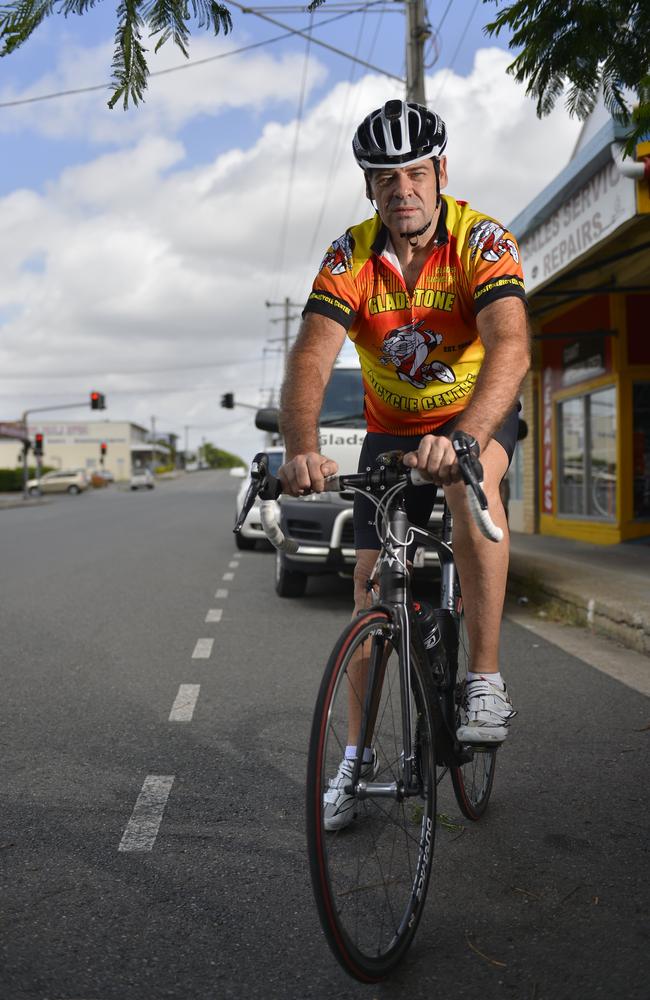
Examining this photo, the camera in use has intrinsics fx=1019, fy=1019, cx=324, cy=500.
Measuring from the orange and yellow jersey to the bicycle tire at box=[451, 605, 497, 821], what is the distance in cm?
70

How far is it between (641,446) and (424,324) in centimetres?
1179

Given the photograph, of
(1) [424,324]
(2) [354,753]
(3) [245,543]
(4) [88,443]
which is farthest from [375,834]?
(4) [88,443]

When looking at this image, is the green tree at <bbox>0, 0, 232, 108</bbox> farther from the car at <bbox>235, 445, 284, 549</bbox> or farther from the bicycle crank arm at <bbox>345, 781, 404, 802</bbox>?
the car at <bbox>235, 445, 284, 549</bbox>

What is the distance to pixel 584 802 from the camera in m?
3.56

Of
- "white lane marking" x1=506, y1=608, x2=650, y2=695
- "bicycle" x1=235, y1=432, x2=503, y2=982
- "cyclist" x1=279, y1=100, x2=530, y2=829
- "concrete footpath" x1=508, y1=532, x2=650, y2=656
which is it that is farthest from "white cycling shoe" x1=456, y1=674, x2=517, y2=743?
"concrete footpath" x1=508, y1=532, x2=650, y2=656

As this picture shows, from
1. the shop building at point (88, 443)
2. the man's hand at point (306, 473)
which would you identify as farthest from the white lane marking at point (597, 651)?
the shop building at point (88, 443)

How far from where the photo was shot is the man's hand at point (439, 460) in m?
2.24

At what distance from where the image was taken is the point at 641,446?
13992 millimetres

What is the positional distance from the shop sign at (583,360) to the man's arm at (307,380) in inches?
481

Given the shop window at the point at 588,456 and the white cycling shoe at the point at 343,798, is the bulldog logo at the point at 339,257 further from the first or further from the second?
the shop window at the point at 588,456

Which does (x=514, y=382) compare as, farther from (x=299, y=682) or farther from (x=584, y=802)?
(x=299, y=682)

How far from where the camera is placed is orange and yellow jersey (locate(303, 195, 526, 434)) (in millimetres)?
2857

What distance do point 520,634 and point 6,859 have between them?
491 cm

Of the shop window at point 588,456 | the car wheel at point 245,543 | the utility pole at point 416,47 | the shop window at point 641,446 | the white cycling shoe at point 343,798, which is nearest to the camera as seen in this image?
the white cycling shoe at point 343,798
